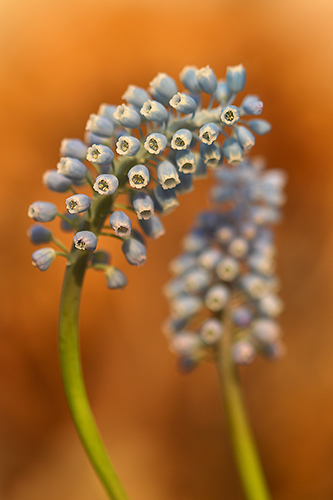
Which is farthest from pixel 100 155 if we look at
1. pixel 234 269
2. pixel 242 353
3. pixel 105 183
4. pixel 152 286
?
pixel 152 286

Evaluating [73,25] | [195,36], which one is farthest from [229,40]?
[73,25]

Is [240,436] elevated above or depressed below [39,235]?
below

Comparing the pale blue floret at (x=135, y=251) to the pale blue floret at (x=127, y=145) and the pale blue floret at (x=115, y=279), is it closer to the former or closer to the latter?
the pale blue floret at (x=115, y=279)

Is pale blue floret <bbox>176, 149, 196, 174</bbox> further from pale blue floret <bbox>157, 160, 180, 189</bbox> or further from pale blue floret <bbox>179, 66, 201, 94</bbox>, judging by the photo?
pale blue floret <bbox>179, 66, 201, 94</bbox>

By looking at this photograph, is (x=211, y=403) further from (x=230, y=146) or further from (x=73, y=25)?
(x=73, y=25)

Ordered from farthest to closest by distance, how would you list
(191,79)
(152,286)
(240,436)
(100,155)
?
(152,286) → (240,436) → (191,79) → (100,155)

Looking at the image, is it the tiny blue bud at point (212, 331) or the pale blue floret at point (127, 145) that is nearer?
the pale blue floret at point (127, 145)

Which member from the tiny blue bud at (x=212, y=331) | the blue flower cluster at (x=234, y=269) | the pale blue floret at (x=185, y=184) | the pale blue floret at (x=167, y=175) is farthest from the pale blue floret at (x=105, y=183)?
the tiny blue bud at (x=212, y=331)

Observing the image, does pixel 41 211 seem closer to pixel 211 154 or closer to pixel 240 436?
pixel 211 154
